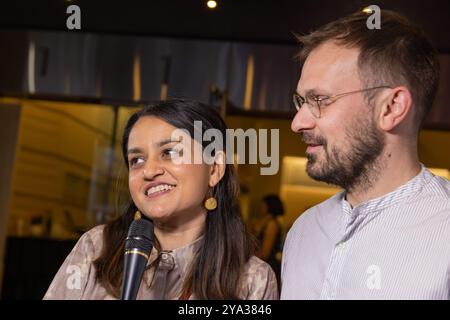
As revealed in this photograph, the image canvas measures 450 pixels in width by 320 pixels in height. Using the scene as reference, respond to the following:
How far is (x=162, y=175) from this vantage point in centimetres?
133

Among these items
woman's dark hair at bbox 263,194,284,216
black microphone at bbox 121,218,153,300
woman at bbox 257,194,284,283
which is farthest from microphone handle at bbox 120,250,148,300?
woman's dark hair at bbox 263,194,284,216

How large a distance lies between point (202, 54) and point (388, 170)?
10.6 ft

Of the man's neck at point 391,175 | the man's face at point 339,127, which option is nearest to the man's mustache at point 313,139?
the man's face at point 339,127

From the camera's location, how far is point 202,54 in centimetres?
448

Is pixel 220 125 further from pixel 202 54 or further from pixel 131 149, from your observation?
pixel 202 54

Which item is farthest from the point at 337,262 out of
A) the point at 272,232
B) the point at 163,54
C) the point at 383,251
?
the point at 272,232

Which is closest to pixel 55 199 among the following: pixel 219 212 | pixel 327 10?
pixel 327 10

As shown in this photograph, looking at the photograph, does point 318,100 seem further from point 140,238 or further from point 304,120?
point 140,238

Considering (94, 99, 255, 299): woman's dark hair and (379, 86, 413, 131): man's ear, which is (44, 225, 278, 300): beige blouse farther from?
(379, 86, 413, 131): man's ear

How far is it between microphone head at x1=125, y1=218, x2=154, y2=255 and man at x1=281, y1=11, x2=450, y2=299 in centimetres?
33

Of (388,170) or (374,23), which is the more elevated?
(374,23)

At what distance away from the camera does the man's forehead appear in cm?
134

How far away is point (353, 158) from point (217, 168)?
295mm
